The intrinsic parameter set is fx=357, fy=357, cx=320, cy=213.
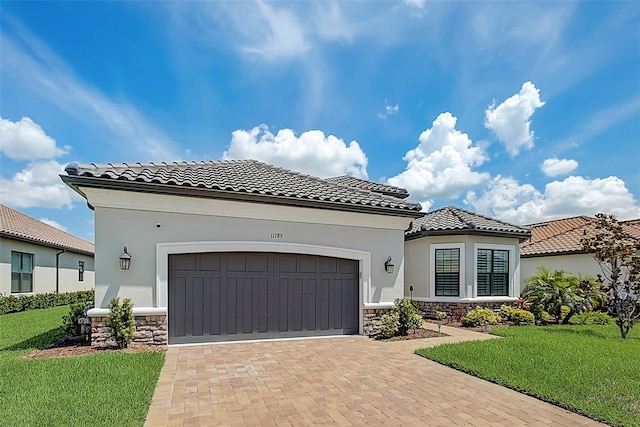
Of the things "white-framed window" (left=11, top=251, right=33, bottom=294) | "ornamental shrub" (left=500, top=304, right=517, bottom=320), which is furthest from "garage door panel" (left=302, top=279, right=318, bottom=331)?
"white-framed window" (left=11, top=251, right=33, bottom=294)

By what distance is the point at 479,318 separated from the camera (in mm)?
12703

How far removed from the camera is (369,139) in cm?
1684

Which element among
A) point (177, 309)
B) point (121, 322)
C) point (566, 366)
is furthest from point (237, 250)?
point (566, 366)

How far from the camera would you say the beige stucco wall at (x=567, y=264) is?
719 inches

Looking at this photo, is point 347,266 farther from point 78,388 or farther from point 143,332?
point 78,388

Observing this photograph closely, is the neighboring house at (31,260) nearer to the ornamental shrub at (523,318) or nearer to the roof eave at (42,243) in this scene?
the roof eave at (42,243)

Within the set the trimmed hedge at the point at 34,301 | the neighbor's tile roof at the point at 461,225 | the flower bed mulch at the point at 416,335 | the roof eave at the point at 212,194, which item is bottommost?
the trimmed hedge at the point at 34,301

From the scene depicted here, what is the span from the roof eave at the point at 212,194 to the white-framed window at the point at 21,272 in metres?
13.8

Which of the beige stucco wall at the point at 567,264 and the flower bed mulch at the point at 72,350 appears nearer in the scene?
the flower bed mulch at the point at 72,350

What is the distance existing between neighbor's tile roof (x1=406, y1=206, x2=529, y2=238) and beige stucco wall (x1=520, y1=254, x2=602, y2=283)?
20.3 feet

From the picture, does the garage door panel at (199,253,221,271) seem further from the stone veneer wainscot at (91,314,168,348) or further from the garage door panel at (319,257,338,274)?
the garage door panel at (319,257,338,274)

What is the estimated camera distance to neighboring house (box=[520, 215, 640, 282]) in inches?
729

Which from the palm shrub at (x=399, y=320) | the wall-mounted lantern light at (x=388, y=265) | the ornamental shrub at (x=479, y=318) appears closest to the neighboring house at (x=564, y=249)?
the ornamental shrub at (x=479, y=318)

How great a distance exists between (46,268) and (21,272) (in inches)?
94.4
